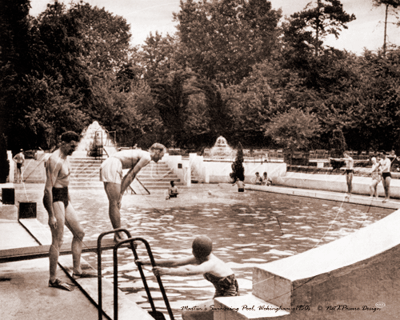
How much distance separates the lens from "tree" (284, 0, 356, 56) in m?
1.84

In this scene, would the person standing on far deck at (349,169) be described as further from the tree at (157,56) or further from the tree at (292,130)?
the tree at (157,56)

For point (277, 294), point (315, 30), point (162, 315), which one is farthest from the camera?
point (162, 315)

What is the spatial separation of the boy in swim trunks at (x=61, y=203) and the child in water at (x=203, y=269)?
21.1 inches

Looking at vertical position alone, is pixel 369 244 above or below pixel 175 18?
below

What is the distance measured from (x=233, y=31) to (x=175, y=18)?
285mm

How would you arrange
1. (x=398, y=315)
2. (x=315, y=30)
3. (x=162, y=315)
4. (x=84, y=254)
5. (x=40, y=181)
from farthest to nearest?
(x=84, y=254) → (x=162, y=315) → (x=40, y=181) → (x=398, y=315) → (x=315, y=30)

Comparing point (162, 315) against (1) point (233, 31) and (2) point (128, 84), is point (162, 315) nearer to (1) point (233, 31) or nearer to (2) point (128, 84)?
(2) point (128, 84)

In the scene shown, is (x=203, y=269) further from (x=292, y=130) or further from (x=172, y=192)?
(x=292, y=130)

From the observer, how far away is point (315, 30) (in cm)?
185

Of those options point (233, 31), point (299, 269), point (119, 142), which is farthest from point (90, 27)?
point (299, 269)

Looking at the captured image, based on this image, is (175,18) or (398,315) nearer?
(175,18)

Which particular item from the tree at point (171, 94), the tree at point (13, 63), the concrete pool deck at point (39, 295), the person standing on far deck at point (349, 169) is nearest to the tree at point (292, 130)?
the person standing on far deck at point (349, 169)

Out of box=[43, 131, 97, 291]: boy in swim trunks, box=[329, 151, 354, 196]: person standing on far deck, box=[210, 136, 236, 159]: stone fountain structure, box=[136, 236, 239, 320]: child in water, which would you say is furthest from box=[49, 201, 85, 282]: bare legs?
box=[329, 151, 354, 196]: person standing on far deck

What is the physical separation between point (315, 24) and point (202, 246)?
1.32 metres
